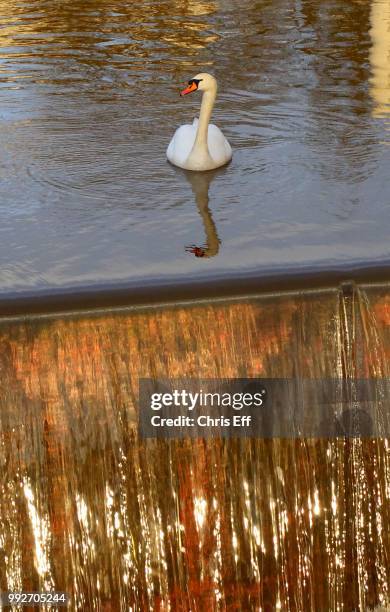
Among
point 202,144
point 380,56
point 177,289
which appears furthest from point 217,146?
point 380,56

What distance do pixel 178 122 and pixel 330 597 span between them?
15.4ft

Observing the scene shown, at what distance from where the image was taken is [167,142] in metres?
8.59

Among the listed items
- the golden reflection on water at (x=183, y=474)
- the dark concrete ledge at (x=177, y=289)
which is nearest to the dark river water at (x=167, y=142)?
the dark concrete ledge at (x=177, y=289)

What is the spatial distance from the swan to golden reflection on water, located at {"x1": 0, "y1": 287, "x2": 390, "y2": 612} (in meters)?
2.47

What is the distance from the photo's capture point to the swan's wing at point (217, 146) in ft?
25.7

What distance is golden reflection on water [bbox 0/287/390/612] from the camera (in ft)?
17.9

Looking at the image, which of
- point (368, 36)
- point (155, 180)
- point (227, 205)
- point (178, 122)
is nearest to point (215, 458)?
point (227, 205)

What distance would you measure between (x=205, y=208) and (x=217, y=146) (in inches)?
30.6

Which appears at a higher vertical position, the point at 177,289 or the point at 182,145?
the point at 182,145

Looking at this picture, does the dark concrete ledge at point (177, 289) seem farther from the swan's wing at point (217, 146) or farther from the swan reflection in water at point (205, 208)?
the swan's wing at point (217, 146)

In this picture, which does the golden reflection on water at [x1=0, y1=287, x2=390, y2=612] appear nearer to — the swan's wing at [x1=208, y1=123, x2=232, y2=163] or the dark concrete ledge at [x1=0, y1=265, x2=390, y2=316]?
the dark concrete ledge at [x1=0, y1=265, x2=390, y2=316]

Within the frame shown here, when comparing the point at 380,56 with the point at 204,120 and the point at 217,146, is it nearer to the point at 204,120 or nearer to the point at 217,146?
the point at 217,146

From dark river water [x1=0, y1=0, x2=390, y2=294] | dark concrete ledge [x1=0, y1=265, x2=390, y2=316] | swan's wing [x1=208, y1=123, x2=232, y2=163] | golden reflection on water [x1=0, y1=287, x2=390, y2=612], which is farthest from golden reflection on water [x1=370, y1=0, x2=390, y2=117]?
golden reflection on water [x1=0, y1=287, x2=390, y2=612]

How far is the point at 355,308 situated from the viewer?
221 inches
